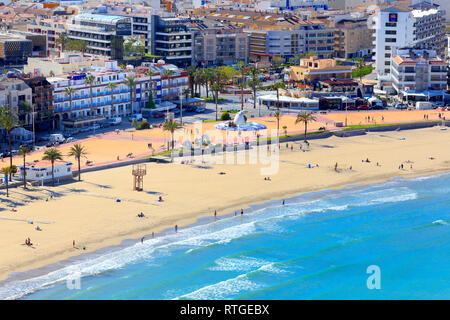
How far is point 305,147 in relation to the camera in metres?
106

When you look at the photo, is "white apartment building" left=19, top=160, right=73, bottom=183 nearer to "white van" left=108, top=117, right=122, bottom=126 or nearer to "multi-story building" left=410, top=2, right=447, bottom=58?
"white van" left=108, top=117, right=122, bottom=126

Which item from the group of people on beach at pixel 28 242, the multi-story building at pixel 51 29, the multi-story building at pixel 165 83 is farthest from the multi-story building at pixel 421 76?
the group of people on beach at pixel 28 242

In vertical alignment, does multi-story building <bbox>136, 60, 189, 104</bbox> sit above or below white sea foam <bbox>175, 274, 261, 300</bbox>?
above

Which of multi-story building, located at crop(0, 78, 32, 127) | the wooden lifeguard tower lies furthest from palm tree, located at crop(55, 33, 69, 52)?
the wooden lifeguard tower

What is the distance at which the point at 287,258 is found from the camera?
65312 mm

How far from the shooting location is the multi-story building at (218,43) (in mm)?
177250

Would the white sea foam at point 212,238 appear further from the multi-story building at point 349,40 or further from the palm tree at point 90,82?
the multi-story building at point 349,40

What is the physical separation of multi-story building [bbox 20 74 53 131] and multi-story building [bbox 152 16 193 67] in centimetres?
5821

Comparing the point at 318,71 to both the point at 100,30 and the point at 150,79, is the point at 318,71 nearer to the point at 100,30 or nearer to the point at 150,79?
the point at 150,79

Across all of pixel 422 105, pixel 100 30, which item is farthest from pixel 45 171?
pixel 100 30

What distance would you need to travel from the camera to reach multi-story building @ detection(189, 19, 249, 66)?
17725 centimetres
